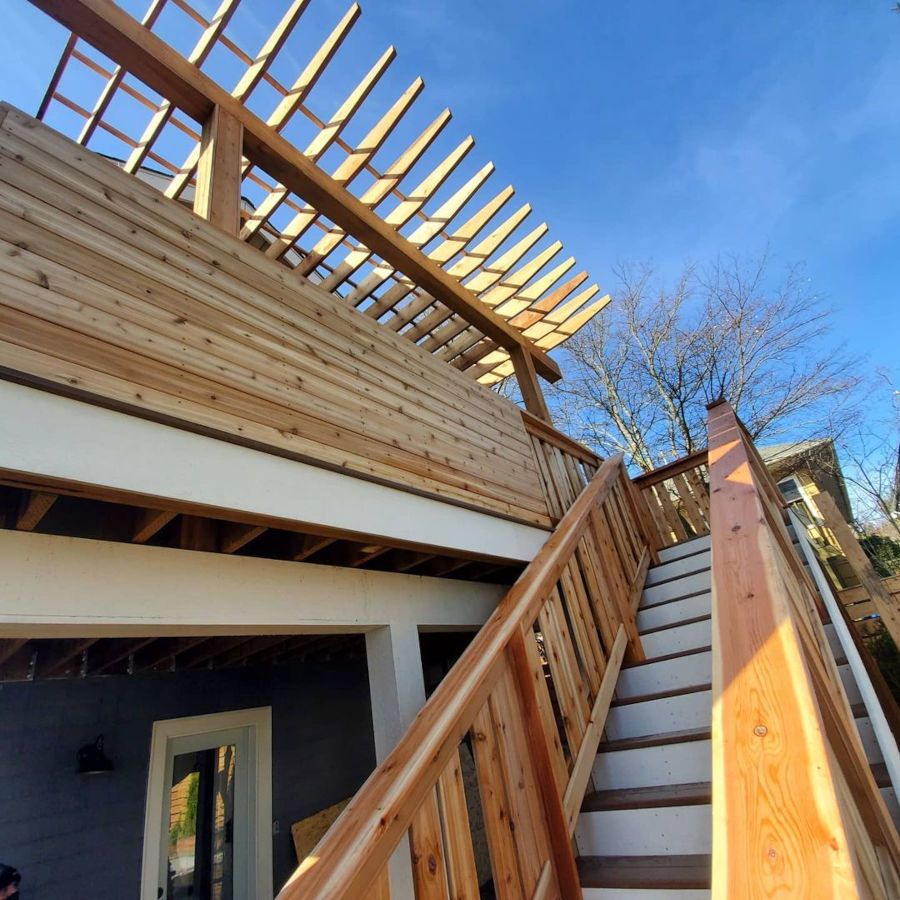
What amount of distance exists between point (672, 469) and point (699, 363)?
6.91 m

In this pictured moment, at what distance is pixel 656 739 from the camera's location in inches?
88.4

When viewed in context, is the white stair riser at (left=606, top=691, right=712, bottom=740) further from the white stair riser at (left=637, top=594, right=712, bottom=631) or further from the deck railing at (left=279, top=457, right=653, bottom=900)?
the white stair riser at (left=637, top=594, right=712, bottom=631)

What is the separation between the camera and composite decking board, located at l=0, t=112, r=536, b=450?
173 cm

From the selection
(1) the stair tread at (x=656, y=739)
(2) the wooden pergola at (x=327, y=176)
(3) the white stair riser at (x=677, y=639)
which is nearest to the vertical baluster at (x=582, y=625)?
(1) the stair tread at (x=656, y=739)

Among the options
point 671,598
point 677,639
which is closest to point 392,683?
point 677,639

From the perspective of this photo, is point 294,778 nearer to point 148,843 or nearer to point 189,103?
point 148,843

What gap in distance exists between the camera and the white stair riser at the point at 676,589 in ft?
11.2

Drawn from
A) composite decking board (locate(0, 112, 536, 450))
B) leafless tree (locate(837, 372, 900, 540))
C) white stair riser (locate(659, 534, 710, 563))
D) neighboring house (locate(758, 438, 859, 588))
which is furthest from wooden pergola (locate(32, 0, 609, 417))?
leafless tree (locate(837, 372, 900, 540))

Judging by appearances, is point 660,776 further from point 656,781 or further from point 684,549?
point 684,549

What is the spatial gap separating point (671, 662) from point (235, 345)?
105 inches

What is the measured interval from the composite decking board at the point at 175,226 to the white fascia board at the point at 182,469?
0.81 meters

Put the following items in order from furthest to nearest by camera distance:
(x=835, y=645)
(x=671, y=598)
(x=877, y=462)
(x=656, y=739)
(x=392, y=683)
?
1. (x=877, y=462)
2. (x=671, y=598)
3. (x=835, y=645)
4. (x=392, y=683)
5. (x=656, y=739)

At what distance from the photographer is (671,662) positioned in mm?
2678

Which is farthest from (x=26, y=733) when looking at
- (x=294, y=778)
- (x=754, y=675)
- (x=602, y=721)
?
(x=754, y=675)
